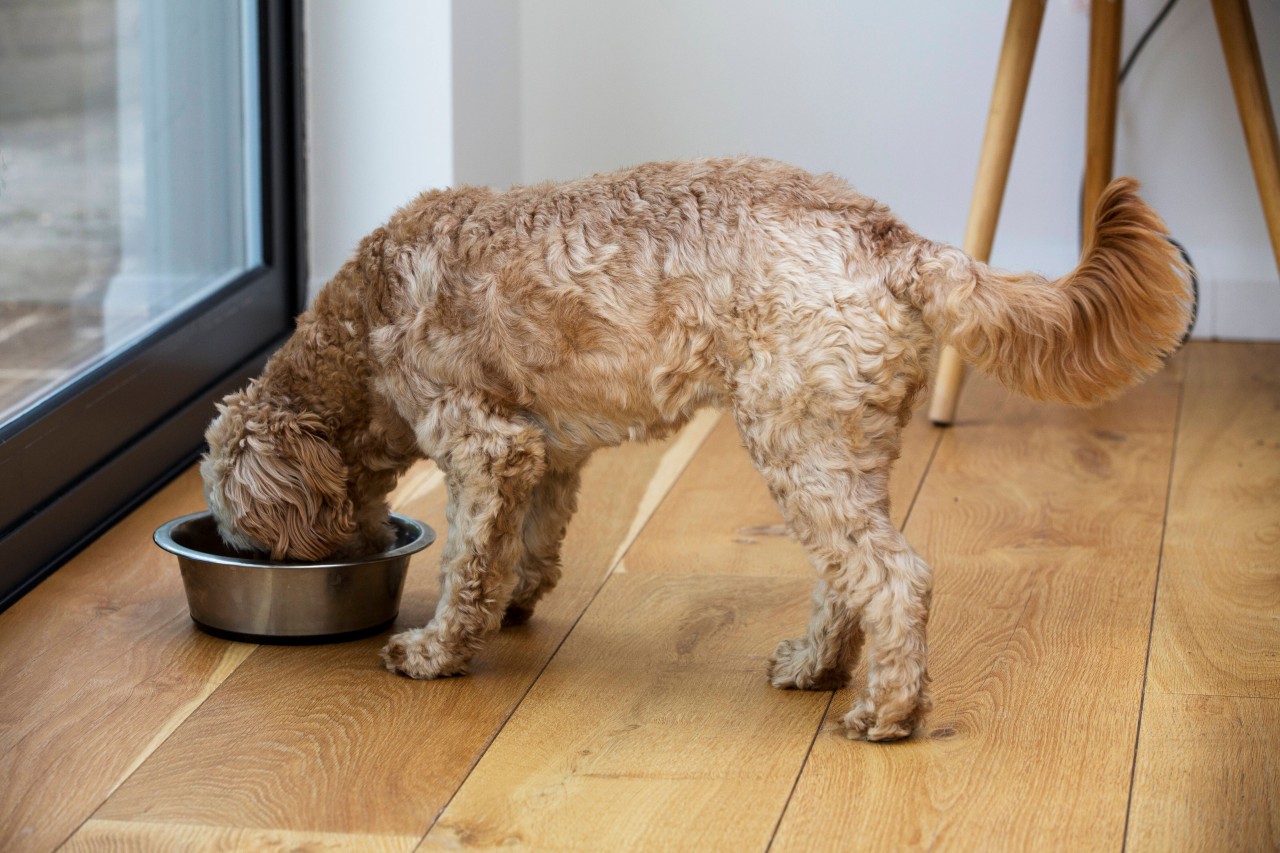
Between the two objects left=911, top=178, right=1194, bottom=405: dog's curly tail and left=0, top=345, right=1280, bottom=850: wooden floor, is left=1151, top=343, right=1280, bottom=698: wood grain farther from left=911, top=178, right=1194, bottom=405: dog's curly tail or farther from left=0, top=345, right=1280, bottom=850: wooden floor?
left=911, top=178, right=1194, bottom=405: dog's curly tail

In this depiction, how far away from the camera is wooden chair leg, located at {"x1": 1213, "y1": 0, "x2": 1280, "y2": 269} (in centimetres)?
359

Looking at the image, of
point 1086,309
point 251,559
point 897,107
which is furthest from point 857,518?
point 897,107

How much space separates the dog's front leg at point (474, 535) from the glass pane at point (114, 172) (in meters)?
1.04

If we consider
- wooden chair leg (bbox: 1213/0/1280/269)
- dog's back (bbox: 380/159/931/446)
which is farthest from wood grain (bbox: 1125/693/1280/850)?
wooden chair leg (bbox: 1213/0/1280/269)

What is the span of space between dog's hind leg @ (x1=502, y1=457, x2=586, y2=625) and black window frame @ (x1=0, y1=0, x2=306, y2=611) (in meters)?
0.90

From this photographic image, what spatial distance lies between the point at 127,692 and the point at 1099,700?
1.48 meters

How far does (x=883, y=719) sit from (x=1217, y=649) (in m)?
0.70

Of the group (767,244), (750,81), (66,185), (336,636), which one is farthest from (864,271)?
(750,81)

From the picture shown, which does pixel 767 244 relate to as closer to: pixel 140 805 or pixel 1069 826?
pixel 1069 826

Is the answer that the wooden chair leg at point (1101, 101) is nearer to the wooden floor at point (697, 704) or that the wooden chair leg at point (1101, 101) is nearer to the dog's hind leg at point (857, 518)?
the wooden floor at point (697, 704)

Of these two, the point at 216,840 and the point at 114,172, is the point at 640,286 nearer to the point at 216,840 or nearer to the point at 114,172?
the point at 216,840

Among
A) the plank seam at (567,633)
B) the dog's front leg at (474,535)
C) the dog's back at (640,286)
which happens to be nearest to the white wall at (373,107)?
the plank seam at (567,633)

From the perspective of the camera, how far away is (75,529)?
9.46ft

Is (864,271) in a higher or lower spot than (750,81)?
lower
